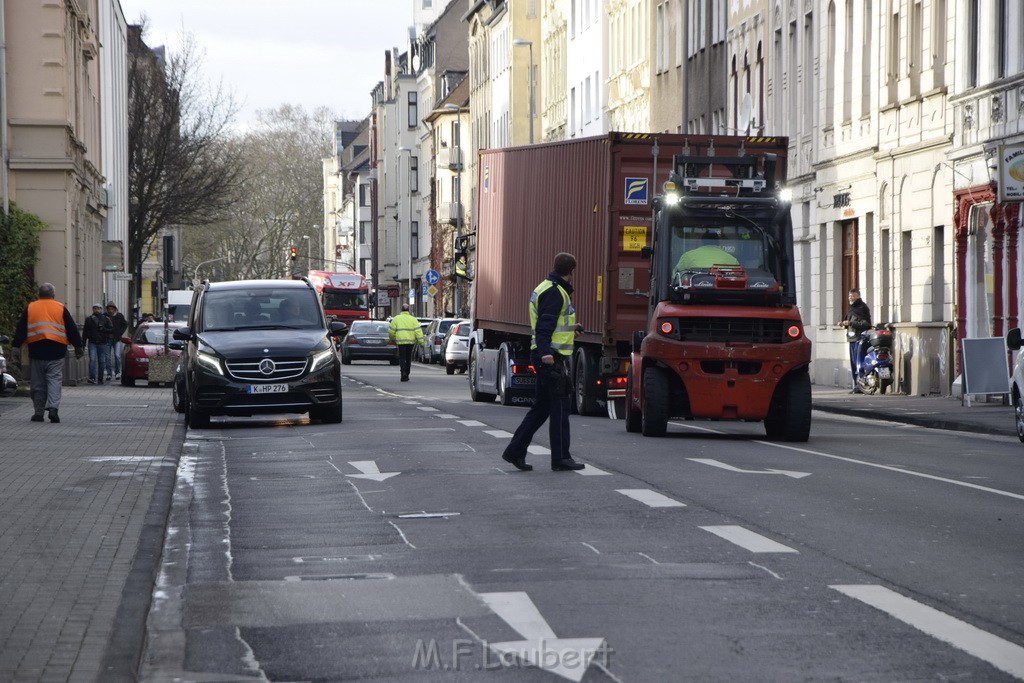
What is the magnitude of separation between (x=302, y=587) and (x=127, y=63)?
63.6m

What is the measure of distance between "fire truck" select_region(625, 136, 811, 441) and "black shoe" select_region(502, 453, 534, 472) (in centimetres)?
466

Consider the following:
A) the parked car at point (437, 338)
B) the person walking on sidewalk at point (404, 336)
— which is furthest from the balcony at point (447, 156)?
the person walking on sidewalk at point (404, 336)

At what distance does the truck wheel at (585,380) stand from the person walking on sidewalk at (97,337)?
16.8m

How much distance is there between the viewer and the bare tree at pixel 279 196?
139 m

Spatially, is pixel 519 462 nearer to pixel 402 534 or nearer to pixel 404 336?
pixel 402 534

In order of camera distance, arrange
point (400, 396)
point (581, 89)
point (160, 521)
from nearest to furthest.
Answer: point (160, 521)
point (400, 396)
point (581, 89)

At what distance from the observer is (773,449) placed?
749 inches

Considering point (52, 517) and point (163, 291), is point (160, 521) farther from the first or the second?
point (163, 291)

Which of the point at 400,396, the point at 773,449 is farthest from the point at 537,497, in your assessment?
the point at 400,396

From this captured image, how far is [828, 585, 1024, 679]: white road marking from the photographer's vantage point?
7062mm

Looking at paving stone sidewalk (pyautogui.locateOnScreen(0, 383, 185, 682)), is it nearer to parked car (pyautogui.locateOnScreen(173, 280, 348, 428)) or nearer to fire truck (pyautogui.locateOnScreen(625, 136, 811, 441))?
parked car (pyautogui.locateOnScreen(173, 280, 348, 428))

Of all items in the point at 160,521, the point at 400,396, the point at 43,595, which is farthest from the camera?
the point at 400,396

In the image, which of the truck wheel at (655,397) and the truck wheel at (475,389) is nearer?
the truck wheel at (655,397)

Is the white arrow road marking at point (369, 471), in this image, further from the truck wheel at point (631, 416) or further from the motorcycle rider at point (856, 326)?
the motorcycle rider at point (856, 326)
